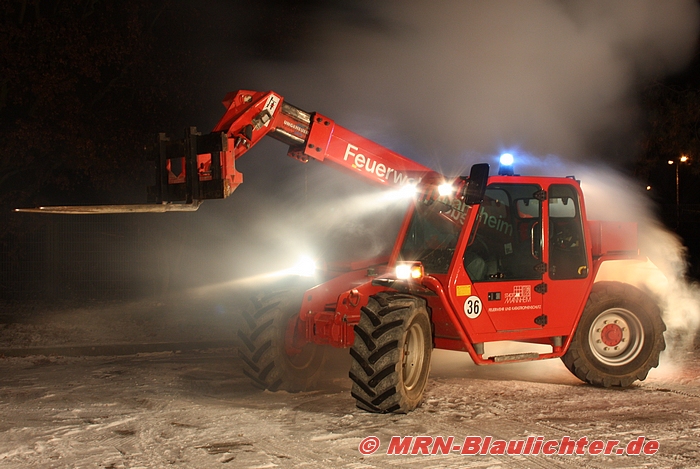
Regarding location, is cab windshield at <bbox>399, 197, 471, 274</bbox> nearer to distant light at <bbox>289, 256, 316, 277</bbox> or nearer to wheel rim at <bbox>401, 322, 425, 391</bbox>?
wheel rim at <bbox>401, 322, 425, 391</bbox>

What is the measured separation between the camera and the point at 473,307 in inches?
311

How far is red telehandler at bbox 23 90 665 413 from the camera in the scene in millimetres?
7074

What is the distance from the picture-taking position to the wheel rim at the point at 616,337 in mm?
8812

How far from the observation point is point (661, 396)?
8.12 m

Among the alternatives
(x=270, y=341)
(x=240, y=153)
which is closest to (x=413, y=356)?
(x=270, y=341)

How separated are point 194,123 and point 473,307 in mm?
11547

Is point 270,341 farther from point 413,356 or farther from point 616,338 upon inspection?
point 616,338

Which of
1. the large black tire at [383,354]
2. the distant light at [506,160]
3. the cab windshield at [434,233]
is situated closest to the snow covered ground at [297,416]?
the large black tire at [383,354]

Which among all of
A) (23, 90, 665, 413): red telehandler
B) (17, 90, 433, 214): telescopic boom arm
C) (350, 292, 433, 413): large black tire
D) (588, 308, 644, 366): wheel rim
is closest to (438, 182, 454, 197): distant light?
(23, 90, 665, 413): red telehandler

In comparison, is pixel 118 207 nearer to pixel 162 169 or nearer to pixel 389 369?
pixel 162 169

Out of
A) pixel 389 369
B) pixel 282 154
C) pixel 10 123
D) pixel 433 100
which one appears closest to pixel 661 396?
pixel 389 369

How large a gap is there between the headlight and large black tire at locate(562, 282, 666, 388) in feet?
7.34

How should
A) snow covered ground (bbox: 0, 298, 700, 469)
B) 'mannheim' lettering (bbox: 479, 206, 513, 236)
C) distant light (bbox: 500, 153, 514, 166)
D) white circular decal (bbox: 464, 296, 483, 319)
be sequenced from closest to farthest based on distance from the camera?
snow covered ground (bbox: 0, 298, 700, 469)
white circular decal (bbox: 464, 296, 483, 319)
'mannheim' lettering (bbox: 479, 206, 513, 236)
distant light (bbox: 500, 153, 514, 166)

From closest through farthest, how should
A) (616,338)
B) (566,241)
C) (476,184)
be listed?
(476,184)
(566,241)
(616,338)
